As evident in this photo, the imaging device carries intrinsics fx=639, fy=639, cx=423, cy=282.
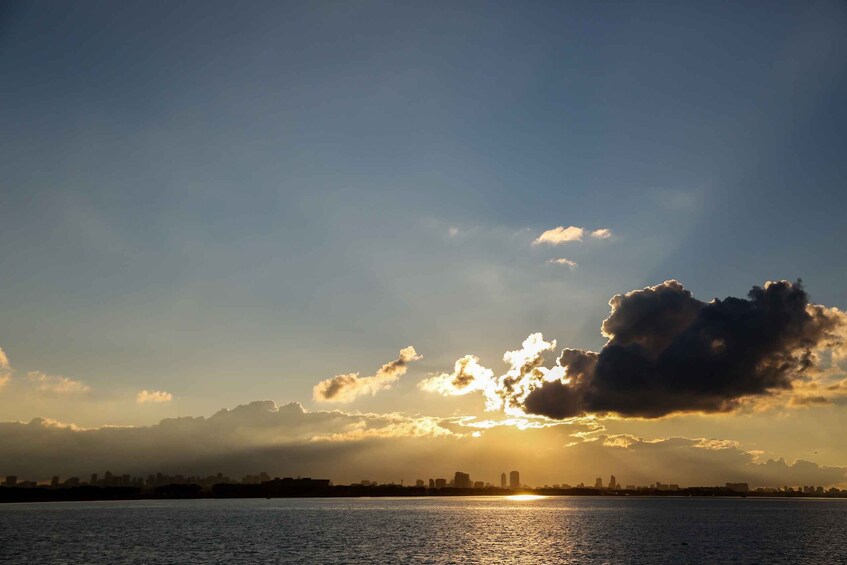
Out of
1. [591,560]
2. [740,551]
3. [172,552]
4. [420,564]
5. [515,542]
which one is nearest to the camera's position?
[420,564]

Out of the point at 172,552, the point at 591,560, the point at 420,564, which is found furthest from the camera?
the point at 172,552

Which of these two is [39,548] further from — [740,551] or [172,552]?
[740,551]

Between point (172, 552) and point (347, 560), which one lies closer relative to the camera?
point (347, 560)

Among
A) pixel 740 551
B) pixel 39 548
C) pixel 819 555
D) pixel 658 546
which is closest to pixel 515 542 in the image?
pixel 658 546

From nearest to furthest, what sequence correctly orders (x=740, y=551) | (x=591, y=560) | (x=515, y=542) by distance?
(x=591, y=560) → (x=740, y=551) → (x=515, y=542)

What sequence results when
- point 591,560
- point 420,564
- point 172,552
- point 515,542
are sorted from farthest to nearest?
point 515,542 → point 172,552 → point 591,560 → point 420,564

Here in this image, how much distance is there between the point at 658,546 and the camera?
514ft

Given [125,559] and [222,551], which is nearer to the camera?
[125,559]

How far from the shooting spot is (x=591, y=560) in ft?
419

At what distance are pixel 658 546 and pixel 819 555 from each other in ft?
111

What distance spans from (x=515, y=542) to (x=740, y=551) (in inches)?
2106

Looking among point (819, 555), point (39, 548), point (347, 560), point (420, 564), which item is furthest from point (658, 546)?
point (39, 548)

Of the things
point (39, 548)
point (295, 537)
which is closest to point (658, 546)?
point (295, 537)

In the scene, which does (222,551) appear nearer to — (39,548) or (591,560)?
(39,548)
